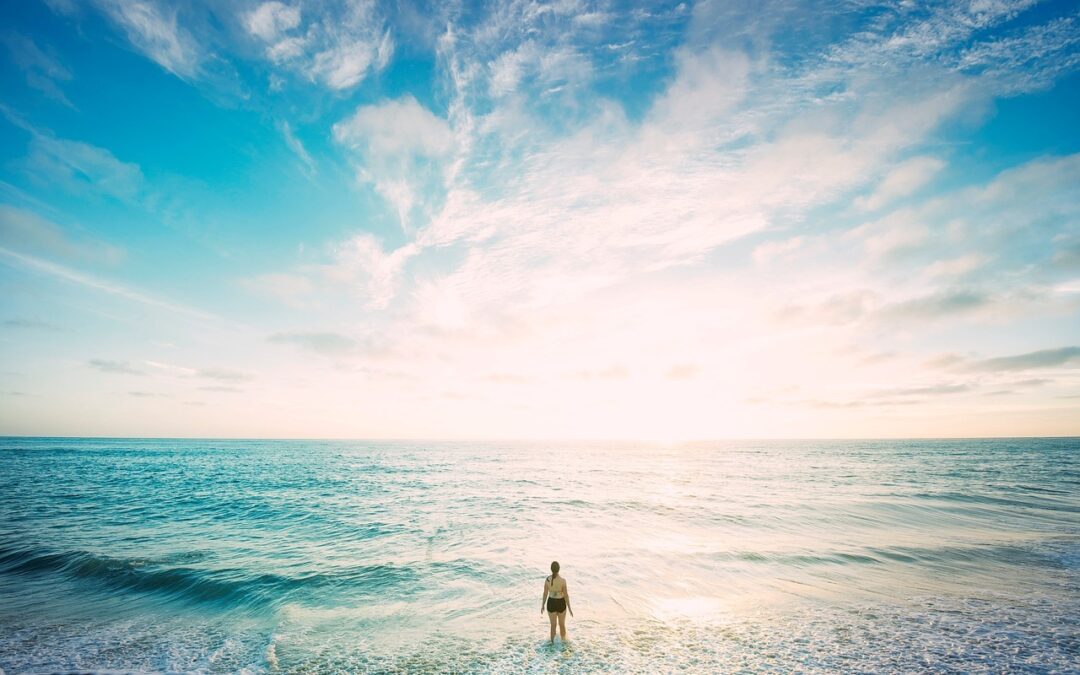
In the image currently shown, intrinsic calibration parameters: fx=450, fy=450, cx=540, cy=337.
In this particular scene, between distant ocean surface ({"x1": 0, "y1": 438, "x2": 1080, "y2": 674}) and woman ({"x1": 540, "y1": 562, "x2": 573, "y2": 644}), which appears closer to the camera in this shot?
distant ocean surface ({"x1": 0, "y1": 438, "x2": 1080, "y2": 674})

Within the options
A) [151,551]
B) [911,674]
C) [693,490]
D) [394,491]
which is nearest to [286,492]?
[394,491]

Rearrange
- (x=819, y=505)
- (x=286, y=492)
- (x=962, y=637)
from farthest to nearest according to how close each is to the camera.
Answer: (x=286, y=492) → (x=819, y=505) → (x=962, y=637)

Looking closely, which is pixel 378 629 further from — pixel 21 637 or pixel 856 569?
pixel 856 569

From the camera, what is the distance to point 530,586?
1769cm

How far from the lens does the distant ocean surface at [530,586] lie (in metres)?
11.9

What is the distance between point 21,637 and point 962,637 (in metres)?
26.1

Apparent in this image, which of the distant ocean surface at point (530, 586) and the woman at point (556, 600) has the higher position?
the woman at point (556, 600)

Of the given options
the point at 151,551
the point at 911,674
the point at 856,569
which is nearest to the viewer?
the point at 911,674

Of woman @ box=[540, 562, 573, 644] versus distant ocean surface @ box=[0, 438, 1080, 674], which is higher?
woman @ box=[540, 562, 573, 644]

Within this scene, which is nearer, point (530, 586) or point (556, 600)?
point (556, 600)

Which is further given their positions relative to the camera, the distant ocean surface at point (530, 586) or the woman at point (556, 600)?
the woman at point (556, 600)

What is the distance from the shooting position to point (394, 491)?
1751 inches

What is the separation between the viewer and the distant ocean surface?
11.9 metres

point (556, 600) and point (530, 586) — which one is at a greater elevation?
point (556, 600)
